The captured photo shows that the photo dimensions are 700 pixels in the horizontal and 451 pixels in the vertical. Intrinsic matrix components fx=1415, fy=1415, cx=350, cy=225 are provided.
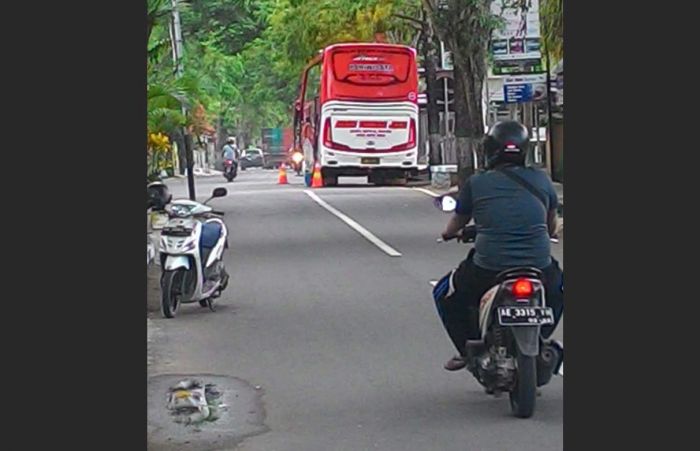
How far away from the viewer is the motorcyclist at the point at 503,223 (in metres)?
8.25

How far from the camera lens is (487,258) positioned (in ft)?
27.2

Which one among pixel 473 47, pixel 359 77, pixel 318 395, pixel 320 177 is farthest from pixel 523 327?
pixel 320 177

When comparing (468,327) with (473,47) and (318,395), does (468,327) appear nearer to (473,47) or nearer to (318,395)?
(318,395)

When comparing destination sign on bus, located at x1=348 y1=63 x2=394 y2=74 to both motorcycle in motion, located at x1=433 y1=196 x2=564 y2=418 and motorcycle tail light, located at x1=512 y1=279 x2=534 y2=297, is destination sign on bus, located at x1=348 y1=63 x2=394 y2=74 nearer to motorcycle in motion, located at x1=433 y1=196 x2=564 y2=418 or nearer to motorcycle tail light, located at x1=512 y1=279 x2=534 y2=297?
motorcycle in motion, located at x1=433 y1=196 x2=564 y2=418

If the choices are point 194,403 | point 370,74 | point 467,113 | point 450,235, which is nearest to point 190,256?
point 194,403

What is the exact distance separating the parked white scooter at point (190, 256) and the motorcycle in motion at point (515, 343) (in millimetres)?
4693

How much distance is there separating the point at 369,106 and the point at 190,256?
2281cm

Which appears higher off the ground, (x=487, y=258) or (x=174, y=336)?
(x=487, y=258)

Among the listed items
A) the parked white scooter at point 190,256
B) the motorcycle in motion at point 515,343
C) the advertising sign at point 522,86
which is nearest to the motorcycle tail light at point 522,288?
the motorcycle in motion at point 515,343

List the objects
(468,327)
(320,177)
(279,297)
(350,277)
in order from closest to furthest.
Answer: (468,327), (279,297), (350,277), (320,177)

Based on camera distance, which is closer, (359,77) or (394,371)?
(394,371)

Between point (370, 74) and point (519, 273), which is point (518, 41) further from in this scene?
point (519, 273)

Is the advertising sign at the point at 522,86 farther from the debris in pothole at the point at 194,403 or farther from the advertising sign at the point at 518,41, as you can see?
the debris in pothole at the point at 194,403

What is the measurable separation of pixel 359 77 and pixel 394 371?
1013 inches
